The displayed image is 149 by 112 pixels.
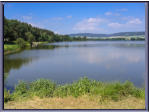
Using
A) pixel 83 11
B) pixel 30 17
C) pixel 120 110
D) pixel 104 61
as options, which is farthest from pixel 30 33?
pixel 120 110

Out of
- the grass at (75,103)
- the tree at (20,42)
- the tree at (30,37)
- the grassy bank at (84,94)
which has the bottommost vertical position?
the grass at (75,103)

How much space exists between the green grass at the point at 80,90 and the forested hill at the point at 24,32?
0.91 meters

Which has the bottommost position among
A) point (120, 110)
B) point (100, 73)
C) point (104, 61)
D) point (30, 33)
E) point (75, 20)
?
point (120, 110)

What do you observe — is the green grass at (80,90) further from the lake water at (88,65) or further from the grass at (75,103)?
the lake water at (88,65)

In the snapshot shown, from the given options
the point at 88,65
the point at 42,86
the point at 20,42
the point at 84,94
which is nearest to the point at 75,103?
the point at 84,94

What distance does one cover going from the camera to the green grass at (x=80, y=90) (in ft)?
8.91

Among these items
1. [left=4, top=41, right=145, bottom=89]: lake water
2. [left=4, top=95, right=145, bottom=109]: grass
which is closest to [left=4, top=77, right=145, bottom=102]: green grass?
[left=4, top=95, right=145, bottom=109]: grass

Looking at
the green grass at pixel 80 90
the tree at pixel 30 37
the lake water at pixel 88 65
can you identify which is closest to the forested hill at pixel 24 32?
the tree at pixel 30 37

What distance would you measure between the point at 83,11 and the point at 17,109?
1.83 metres

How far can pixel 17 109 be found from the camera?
2.40 meters

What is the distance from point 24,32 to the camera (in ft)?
11.8

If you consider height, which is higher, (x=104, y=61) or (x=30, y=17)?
(x=30, y=17)

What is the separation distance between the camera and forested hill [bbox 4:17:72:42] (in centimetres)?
327

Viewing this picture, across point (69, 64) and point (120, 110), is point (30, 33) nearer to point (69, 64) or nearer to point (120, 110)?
point (69, 64)
